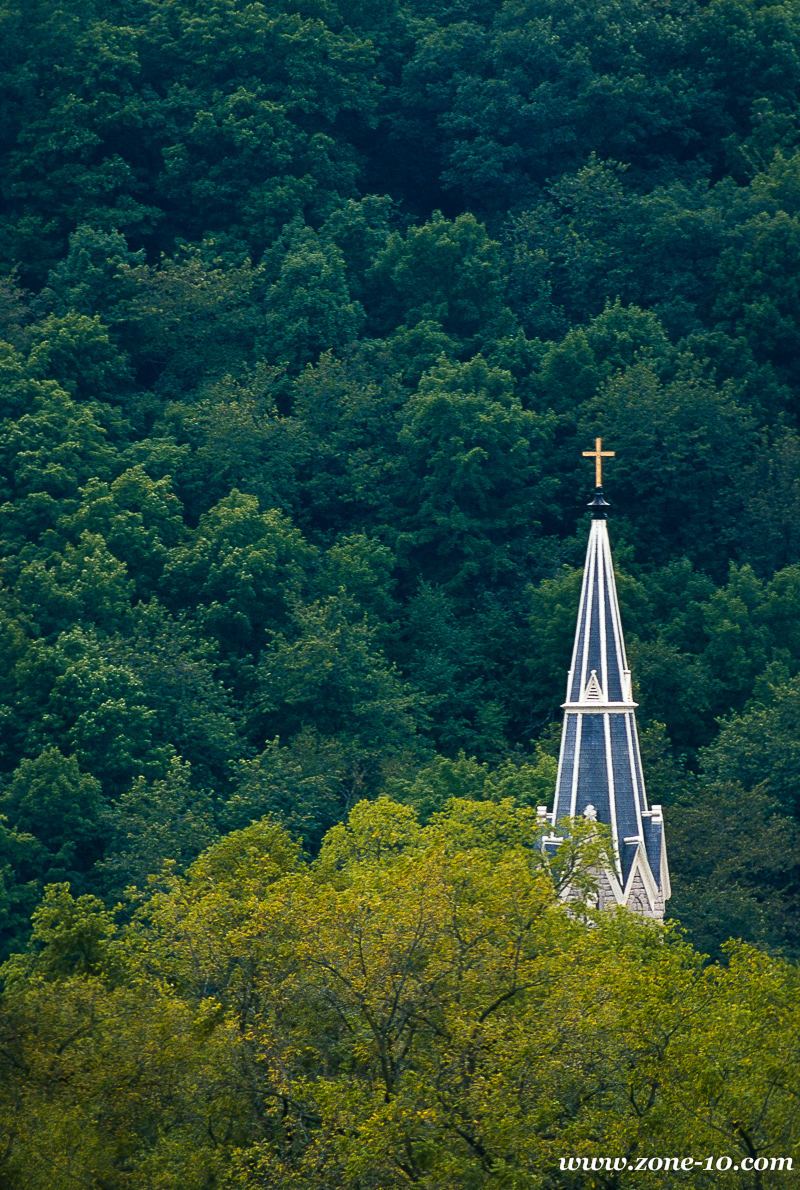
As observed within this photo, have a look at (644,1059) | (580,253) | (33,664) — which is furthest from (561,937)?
(580,253)

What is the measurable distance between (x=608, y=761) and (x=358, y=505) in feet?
78.0

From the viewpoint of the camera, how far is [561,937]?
51062mm

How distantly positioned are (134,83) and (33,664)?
2484 cm

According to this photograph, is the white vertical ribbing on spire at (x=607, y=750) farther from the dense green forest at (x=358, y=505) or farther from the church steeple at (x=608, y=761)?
the dense green forest at (x=358, y=505)

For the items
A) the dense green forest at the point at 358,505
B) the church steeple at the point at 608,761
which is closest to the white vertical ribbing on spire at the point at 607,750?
the church steeple at the point at 608,761

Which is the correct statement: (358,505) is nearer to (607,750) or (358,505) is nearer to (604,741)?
(604,741)

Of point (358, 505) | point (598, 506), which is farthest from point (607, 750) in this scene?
point (358, 505)

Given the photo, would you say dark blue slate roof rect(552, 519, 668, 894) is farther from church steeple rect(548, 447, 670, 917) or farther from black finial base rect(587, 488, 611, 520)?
black finial base rect(587, 488, 611, 520)

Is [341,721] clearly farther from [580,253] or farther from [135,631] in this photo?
[580,253]

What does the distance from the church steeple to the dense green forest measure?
7.91 ft

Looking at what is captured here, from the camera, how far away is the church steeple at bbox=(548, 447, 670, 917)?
6125cm

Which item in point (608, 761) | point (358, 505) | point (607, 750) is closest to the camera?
point (608, 761)

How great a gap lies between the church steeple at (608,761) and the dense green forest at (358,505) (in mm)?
2411

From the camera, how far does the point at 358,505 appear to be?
3310 inches
